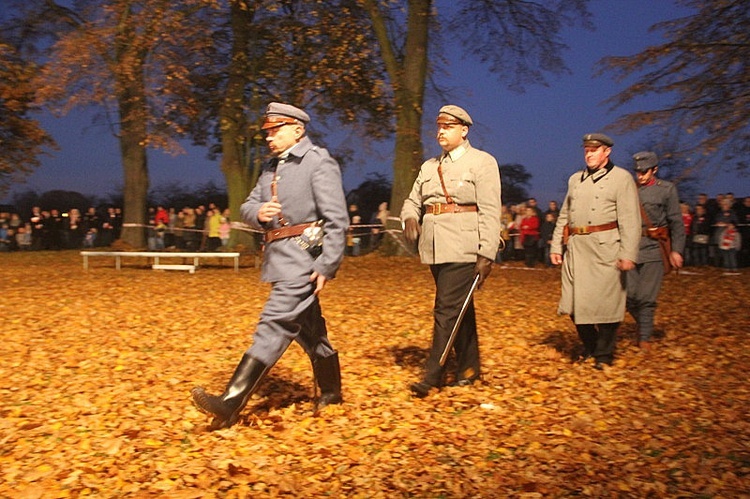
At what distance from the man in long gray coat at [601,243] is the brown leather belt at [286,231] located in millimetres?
2874

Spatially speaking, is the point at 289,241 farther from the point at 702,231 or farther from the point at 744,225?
the point at 744,225

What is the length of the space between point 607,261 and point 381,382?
86.8 inches

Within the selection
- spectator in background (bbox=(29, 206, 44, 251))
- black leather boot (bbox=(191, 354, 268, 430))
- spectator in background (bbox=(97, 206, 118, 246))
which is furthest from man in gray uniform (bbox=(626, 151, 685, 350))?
Result: spectator in background (bbox=(97, 206, 118, 246))

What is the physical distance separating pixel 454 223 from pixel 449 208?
5.3 inches

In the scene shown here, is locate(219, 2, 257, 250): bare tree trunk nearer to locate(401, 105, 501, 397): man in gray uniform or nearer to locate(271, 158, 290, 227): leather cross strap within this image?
locate(401, 105, 501, 397): man in gray uniform

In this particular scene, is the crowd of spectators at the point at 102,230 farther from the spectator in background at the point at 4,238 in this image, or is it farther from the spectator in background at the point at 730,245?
the spectator in background at the point at 730,245

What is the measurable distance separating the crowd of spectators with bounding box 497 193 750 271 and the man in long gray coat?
9.94 metres

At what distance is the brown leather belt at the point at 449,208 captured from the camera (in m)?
5.95

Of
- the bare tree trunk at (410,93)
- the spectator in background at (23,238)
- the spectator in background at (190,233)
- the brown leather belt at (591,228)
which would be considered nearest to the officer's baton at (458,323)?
the brown leather belt at (591,228)

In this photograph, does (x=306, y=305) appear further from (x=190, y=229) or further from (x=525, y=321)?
(x=190, y=229)

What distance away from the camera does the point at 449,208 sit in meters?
5.98

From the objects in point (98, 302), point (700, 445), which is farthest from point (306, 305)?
point (98, 302)

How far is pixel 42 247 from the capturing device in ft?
85.0

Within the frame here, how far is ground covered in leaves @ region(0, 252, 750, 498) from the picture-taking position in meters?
4.33
